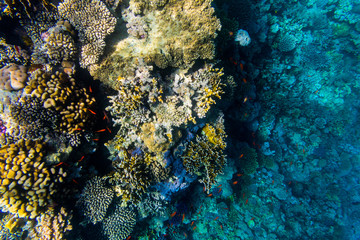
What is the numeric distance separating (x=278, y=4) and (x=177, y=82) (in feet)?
30.8

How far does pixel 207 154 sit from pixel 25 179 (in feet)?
14.3

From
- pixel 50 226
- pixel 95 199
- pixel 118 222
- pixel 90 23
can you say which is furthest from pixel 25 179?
pixel 90 23

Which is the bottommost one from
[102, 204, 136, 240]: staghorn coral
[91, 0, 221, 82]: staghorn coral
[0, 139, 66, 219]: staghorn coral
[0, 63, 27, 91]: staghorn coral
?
[102, 204, 136, 240]: staghorn coral

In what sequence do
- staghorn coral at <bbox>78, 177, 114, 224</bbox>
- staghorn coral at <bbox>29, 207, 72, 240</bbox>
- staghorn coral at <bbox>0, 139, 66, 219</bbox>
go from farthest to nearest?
staghorn coral at <bbox>78, 177, 114, 224</bbox>, staghorn coral at <bbox>29, 207, 72, 240</bbox>, staghorn coral at <bbox>0, 139, 66, 219</bbox>

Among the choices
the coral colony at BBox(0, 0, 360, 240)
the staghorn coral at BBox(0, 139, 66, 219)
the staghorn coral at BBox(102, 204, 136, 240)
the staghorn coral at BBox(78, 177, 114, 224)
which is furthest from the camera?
the staghorn coral at BBox(102, 204, 136, 240)

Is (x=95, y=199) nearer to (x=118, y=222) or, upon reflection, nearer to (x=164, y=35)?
(x=118, y=222)

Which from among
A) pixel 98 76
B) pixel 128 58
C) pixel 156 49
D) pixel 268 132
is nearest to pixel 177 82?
pixel 156 49

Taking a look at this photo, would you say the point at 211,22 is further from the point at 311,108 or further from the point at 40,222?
the point at 311,108

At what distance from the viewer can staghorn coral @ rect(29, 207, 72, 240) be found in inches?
156

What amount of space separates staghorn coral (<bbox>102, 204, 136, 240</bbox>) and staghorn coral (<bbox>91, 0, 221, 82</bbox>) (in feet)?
12.9

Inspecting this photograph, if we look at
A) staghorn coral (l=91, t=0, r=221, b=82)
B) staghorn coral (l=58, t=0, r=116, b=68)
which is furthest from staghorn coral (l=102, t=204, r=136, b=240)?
staghorn coral (l=58, t=0, r=116, b=68)

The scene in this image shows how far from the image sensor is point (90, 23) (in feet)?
13.5

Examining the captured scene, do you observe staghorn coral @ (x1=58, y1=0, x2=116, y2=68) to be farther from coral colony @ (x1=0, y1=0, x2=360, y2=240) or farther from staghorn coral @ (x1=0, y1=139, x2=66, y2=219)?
staghorn coral @ (x1=0, y1=139, x2=66, y2=219)

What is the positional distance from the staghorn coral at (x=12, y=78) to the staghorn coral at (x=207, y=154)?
430 cm
